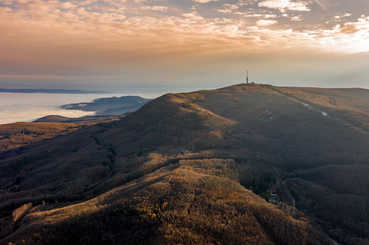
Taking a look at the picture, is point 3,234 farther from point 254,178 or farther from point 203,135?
point 203,135

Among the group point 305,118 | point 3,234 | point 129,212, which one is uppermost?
point 305,118

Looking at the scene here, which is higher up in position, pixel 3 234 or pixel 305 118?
pixel 305 118

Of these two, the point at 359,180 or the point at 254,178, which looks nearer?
the point at 359,180

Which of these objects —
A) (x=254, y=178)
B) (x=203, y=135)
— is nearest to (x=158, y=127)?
(x=203, y=135)

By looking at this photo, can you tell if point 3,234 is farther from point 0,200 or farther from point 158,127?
point 158,127

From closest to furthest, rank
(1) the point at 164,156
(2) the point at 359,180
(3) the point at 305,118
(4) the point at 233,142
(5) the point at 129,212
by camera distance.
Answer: (5) the point at 129,212
(2) the point at 359,180
(1) the point at 164,156
(4) the point at 233,142
(3) the point at 305,118

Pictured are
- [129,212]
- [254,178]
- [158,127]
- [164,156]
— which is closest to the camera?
[129,212]

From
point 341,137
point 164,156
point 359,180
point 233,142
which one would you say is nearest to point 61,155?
point 164,156
